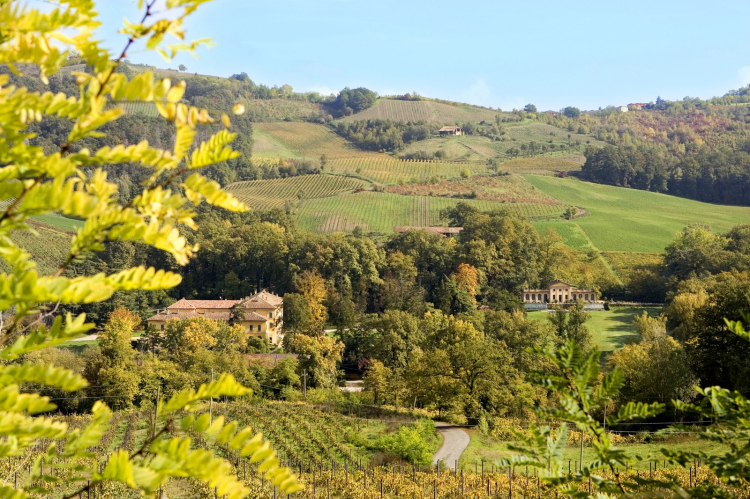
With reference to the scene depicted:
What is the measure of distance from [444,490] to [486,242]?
44.7 meters

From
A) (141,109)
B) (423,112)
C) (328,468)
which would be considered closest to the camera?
(328,468)

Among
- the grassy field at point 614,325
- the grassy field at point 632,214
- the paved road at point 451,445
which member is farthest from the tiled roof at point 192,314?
the grassy field at point 632,214

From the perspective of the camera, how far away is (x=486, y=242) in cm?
6175

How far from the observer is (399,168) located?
10894cm

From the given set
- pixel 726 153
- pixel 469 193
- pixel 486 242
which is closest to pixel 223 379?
pixel 486 242

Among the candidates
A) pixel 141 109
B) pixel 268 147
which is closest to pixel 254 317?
pixel 268 147

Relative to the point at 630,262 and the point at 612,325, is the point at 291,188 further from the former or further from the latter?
the point at 612,325

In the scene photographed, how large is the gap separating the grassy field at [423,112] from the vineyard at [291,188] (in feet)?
164

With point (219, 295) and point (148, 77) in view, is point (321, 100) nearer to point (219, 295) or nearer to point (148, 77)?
point (219, 295)

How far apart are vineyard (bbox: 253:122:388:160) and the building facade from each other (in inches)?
2521

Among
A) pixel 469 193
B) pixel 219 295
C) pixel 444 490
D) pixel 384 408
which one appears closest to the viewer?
→ pixel 444 490

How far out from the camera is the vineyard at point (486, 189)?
86.7 metres

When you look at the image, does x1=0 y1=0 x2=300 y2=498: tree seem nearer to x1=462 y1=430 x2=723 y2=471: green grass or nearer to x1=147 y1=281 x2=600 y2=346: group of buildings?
x1=462 y1=430 x2=723 y2=471: green grass

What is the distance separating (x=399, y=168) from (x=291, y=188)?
21642 mm
